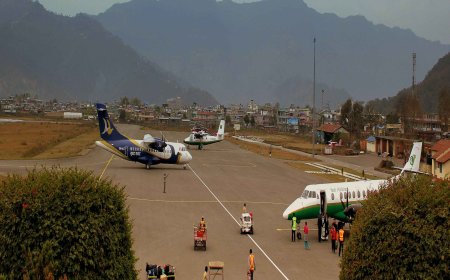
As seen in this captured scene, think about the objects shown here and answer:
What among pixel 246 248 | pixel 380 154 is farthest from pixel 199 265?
pixel 380 154

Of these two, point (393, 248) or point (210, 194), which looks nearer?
point (393, 248)

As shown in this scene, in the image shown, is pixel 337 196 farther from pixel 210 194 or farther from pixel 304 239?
pixel 210 194

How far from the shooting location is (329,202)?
3231 cm

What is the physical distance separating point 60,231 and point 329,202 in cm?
1976

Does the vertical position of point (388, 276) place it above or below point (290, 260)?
above

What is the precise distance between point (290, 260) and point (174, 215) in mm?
12034

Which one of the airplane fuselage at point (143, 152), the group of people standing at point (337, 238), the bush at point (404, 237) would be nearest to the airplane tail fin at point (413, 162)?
the group of people standing at point (337, 238)

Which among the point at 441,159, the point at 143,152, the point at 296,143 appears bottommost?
the point at 296,143

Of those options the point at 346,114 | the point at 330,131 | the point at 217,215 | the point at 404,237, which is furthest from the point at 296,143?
the point at 404,237

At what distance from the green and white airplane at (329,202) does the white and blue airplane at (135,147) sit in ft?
95.3

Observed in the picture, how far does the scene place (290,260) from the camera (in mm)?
26516

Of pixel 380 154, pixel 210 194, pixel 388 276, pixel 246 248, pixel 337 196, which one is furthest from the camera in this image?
pixel 380 154

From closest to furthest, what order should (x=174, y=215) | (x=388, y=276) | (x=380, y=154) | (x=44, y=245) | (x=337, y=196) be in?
1. (x=44, y=245)
2. (x=388, y=276)
3. (x=337, y=196)
4. (x=174, y=215)
5. (x=380, y=154)

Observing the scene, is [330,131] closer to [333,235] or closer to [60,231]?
[333,235]
